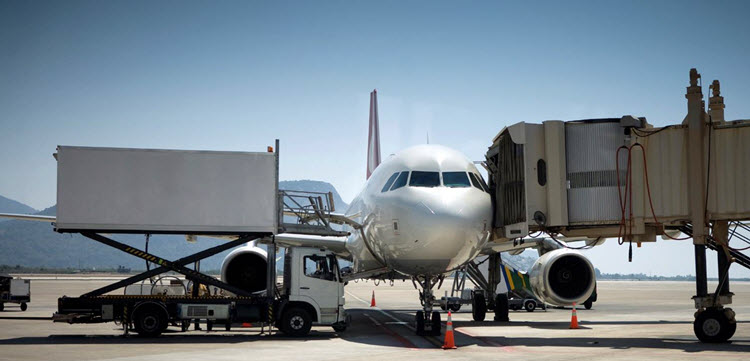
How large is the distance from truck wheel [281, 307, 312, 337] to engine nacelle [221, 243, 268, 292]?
449 centimetres

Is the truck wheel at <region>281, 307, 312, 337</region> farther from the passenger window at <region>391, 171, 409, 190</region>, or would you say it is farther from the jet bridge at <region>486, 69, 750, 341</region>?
the jet bridge at <region>486, 69, 750, 341</region>

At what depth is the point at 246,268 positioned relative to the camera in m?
21.2

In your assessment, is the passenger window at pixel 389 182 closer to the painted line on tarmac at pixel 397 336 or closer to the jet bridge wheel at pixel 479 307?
the painted line on tarmac at pixel 397 336

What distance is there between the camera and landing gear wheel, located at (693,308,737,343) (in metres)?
14.4

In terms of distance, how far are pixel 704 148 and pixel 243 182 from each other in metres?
10.0

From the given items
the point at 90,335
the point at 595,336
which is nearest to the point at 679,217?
the point at 595,336

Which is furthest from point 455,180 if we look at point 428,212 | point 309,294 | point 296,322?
point 296,322

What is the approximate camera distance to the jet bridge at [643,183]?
14414 millimetres

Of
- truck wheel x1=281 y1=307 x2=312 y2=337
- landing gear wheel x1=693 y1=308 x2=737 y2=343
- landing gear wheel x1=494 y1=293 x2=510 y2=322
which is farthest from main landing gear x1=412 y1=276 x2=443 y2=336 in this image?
landing gear wheel x1=494 y1=293 x2=510 y2=322

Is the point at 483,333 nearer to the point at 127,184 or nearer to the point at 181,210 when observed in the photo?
the point at 181,210

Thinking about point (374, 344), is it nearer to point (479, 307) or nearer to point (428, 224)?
point (428, 224)

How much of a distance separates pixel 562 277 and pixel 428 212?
7497mm

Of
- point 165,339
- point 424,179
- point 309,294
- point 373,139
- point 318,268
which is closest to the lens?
point 165,339

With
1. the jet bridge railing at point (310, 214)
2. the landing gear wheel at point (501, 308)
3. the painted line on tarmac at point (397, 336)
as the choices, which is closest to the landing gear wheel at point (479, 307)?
the landing gear wheel at point (501, 308)
